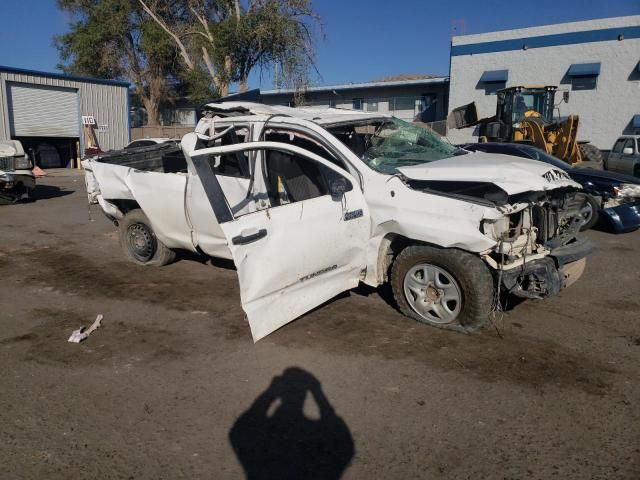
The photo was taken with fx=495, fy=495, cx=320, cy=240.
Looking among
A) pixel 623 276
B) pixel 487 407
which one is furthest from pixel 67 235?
pixel 623 276

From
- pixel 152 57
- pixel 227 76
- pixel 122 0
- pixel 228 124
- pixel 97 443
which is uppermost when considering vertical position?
pixel 122 0

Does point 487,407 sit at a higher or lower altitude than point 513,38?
lower

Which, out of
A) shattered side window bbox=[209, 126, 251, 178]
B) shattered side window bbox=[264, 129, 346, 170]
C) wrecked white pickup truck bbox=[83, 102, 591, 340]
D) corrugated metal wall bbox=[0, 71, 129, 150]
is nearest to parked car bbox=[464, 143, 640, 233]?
wrecked white pickup truck bbox=[83, 102, 591, 340]

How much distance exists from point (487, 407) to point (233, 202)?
3013 mm

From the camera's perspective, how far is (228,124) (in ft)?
17.8

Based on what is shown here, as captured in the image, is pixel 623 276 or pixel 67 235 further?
pixel 67 235

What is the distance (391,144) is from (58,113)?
81.0 ft

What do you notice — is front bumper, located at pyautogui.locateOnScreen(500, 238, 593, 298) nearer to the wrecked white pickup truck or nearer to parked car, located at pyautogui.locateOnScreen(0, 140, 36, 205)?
the wrecked white pickup truck

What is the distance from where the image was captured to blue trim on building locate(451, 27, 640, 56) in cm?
2528

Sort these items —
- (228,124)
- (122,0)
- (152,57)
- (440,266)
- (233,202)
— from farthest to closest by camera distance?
1. (152,57)
2. (122,0)
3. (228,124)
4. (233,202)
5. (440,266)

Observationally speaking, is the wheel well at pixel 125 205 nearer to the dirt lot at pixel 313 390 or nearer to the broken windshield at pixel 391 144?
the dirt lot at pixel 313 390

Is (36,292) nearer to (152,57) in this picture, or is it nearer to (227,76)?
(227,76)

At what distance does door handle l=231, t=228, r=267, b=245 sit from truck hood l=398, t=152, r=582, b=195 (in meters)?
1.44

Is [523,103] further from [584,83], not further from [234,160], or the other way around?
[234,160]
